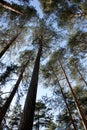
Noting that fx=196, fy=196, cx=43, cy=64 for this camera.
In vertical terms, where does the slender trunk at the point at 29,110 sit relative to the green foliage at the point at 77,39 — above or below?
above

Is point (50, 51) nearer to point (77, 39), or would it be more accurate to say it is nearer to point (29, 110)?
point (77, 39)

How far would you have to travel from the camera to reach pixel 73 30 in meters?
16.1

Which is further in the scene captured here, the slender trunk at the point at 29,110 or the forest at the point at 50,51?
the forest at the point at 50,51

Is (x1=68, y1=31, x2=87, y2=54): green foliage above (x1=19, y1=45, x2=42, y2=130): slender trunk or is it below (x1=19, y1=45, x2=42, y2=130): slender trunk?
below

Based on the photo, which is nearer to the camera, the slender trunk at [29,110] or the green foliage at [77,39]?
the slender trunk at [29,110]

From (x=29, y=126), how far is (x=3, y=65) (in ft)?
29.4

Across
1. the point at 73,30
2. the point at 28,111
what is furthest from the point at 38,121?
the point at 28,111

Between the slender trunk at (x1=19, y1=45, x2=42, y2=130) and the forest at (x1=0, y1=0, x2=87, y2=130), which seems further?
the forest at (x1=0, y1=0, x2=87, y2=130)

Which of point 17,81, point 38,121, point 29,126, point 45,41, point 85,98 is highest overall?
point 29,126

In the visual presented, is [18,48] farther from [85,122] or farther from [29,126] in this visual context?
[29,126]

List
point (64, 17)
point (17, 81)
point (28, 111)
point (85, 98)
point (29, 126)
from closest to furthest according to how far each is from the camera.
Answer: point (29, 126) → point (28, 111) → point (17, 81) → point (64, 17) → point (85, 98)

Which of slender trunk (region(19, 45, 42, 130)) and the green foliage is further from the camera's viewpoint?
the green foliage

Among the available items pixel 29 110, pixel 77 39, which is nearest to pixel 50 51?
pixel 77 39

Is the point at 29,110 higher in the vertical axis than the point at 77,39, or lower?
higher
